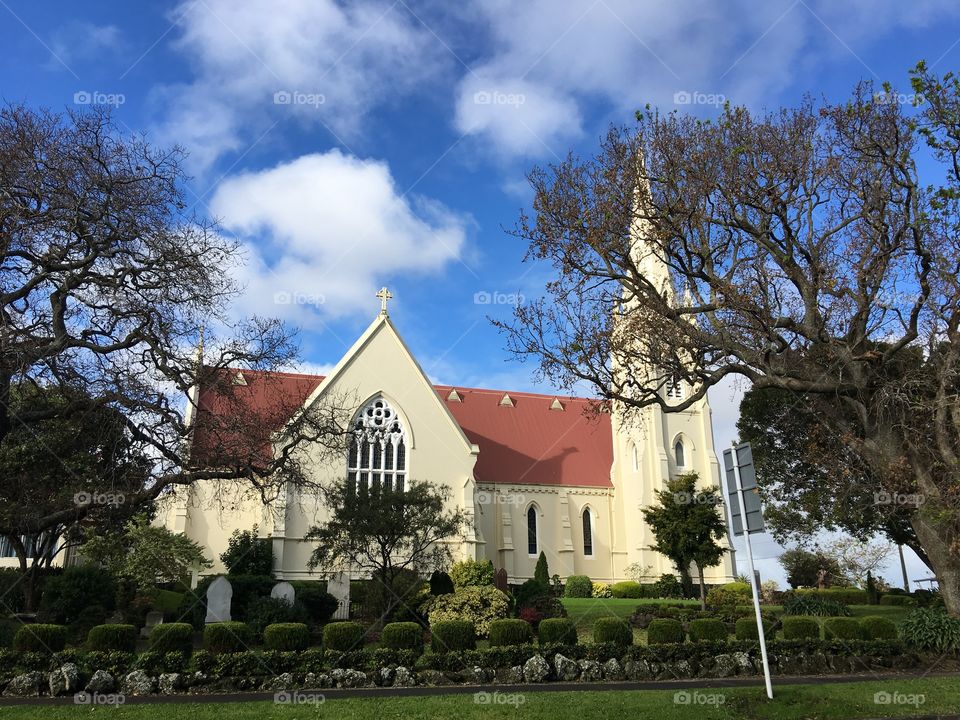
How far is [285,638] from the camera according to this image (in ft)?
Answer: 48.1

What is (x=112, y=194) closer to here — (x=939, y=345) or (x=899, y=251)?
(x=899, y=251)

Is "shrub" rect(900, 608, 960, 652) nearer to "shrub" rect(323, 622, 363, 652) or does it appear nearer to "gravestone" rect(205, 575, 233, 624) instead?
"shrub" rect(323, 622, 363, 652)

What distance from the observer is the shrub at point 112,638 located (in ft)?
44.8

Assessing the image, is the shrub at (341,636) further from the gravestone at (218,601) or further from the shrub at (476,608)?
the gravestone at (218,601)

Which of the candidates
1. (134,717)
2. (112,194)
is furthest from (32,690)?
(112,194)

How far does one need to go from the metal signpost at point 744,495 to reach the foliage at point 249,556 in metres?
23.8

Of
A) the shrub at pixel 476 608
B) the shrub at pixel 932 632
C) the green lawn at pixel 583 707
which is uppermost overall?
the shrub at pixel 476 608

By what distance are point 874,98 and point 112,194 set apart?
17.7 m

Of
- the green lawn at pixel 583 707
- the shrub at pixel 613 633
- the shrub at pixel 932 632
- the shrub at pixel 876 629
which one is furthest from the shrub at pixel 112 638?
the shrub at pixel 932 632

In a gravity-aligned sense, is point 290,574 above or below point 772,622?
above

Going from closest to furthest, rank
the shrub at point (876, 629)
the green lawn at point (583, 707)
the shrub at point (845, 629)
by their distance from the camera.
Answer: the green lawn at point (583, 707)
the shrub at point (845, 629)
the shrub at point (876, 629)

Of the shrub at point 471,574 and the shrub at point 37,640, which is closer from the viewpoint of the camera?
the shrub at point 37,640

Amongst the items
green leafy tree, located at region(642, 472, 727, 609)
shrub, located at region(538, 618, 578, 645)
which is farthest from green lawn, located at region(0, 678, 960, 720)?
green leafy tree, located at region(642, 472, 727, 609)

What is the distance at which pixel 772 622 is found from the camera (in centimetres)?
2023
